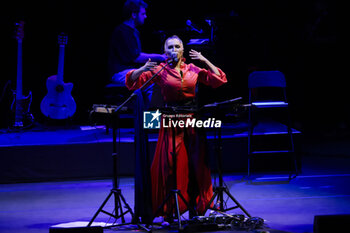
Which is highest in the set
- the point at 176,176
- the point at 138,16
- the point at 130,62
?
the point at 138,16

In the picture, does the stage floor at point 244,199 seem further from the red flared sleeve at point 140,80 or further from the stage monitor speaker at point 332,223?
the red flared sleeve at point 140,80

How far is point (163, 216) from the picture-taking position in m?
4.48

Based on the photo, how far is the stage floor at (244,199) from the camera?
459cm

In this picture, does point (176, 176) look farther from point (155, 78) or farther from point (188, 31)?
point (188, 31)

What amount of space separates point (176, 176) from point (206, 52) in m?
3.08

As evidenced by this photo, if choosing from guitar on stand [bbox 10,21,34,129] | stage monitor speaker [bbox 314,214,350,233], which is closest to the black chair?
stage monitor speaker [bbox 314,214,350,233]

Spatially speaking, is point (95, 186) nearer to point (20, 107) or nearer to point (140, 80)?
point (140, 80)

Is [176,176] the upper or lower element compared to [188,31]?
lower

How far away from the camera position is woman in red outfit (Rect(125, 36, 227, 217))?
4461 millimetres

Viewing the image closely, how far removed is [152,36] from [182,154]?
4193mm

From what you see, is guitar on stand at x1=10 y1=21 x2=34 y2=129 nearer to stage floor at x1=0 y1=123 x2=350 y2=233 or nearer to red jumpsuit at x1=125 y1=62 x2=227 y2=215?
stage floor at x1=0 y1=123 x2=350 y2=233

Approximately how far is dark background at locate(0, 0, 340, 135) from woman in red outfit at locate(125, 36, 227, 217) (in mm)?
3144

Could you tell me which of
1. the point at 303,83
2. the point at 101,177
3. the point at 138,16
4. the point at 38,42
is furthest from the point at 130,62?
the point at 303,83

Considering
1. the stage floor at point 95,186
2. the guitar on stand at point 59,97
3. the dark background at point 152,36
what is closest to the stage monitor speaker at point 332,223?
the stage floor at point 95,186
